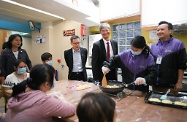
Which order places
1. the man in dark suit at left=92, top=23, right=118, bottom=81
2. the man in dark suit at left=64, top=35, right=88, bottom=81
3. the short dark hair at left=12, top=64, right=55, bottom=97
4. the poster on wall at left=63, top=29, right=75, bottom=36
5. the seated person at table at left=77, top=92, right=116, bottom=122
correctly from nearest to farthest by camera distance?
1. the seated person at table at left=77, top=92, right=116, bottom=122
2. the short dark hair at left=12, top=64, right=55, bottom=97
3. the man in dark suit at left=92, top=23, right=118, bottom=81
4. the man in dark suit at left=64, top=35, right=88, bottom=81
5. the poster on wall at left=63, top=29, right=75, bottom=36

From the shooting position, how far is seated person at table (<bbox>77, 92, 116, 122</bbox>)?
672mm

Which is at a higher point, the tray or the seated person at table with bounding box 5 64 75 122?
the seated person at table with bounding box 5 64 75 122

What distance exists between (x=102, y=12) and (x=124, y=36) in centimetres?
83

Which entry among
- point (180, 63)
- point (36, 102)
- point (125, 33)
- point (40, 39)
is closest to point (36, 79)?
point (36, 102)

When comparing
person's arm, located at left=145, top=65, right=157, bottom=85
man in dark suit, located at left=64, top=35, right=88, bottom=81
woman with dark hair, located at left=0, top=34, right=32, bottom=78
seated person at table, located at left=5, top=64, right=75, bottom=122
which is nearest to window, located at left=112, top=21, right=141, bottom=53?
man in dark suit, located at left=64, top=35, right=88, bottom=81

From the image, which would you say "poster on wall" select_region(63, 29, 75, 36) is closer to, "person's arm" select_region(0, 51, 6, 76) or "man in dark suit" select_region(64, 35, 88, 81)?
"man in dark suit" select_region(64, 35, 88, 81)

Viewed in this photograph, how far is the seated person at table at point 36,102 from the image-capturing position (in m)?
0.94

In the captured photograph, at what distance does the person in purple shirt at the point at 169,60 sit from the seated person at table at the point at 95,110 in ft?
4.88

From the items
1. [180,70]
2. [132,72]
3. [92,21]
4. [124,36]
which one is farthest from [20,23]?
[180,70]

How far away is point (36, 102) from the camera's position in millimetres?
950

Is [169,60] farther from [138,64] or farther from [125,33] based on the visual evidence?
[125,33]

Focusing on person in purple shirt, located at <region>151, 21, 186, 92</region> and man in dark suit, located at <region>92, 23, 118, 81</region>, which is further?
man in dark suit, located at <region>92, 23, 118, 81</region>

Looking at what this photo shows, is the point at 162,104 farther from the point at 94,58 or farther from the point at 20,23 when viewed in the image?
the point at 20,23

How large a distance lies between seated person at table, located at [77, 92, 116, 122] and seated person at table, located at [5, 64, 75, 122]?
0.36m
